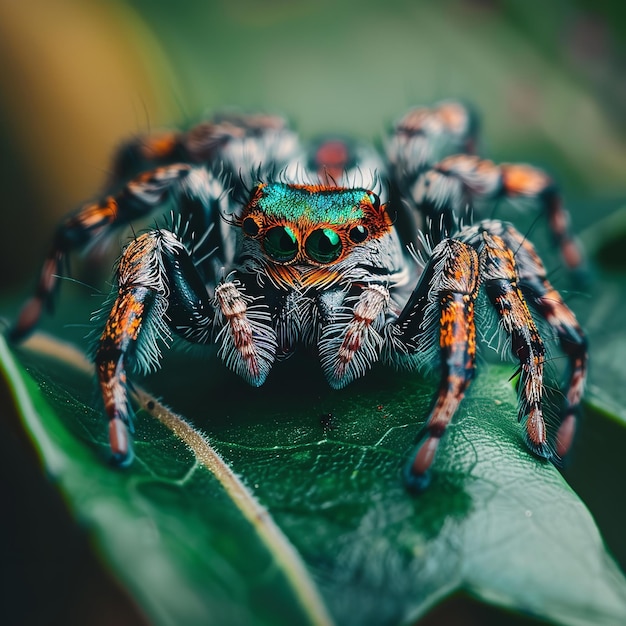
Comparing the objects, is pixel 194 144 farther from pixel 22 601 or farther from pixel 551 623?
pixel 551 623

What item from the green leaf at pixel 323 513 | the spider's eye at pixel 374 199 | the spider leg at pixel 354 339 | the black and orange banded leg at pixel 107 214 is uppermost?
the spider's eye at pixel 374 199

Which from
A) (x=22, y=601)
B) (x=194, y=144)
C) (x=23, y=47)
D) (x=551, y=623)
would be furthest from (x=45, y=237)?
(x=551, y=623)

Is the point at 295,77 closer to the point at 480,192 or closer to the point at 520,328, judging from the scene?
the point at 480,192

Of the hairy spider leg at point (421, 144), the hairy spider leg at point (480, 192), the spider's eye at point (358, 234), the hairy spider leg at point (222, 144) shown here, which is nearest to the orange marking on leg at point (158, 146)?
the hairy spider leg at point (222, 144)

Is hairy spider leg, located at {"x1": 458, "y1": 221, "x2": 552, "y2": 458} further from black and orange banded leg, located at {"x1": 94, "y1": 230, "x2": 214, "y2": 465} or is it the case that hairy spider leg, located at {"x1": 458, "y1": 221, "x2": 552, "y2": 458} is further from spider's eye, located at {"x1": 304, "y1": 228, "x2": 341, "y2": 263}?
black and orange banded leg, located at {"x1": 94, "y1": 230, "x2": 214, "y2": 465}

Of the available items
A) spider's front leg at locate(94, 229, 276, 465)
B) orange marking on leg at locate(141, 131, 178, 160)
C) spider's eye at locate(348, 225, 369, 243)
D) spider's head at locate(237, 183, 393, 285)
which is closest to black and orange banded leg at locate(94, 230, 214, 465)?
spider's front leg at locate(94, 229, 276, 465)

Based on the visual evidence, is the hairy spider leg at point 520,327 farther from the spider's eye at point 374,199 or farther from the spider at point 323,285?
the spider's eye at point 374,199

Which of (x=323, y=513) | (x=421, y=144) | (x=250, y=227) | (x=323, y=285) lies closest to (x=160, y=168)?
(x=250, y=227)
